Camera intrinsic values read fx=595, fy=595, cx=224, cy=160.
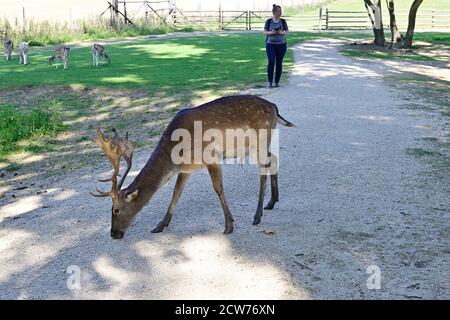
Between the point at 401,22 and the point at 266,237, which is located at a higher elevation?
the point at 401,22

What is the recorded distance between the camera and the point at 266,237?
241 inches

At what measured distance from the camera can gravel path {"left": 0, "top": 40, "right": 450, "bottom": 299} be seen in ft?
16.6

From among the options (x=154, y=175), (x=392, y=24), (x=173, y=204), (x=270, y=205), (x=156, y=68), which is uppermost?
(x=392, y=24)

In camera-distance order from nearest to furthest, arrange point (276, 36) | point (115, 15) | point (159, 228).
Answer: point (159, 228), point (276, 36), point (115, 15)

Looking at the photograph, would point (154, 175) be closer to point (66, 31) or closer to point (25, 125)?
point (25, 125)

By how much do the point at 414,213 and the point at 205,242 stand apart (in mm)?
2467

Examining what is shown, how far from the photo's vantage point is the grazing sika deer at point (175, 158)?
5996mm

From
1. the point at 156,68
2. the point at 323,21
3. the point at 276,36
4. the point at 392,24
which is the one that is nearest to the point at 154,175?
the point at 276,36

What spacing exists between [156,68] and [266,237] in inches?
633

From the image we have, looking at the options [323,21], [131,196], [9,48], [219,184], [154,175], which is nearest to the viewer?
[131,196]

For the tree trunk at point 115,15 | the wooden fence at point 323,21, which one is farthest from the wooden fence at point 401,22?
the tree trunk at point 115,15

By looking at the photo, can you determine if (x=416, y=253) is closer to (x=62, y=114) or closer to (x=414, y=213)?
(x=414, y=213)

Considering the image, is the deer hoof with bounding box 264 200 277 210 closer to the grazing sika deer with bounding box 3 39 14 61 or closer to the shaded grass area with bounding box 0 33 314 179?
the shaded grass area with bounding box 0 33 314 179

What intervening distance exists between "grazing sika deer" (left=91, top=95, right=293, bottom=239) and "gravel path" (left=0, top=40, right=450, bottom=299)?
0.32m
